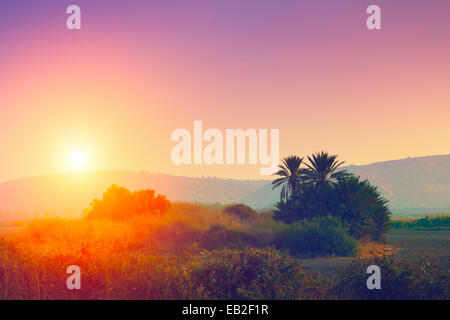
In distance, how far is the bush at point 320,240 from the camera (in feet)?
90.0

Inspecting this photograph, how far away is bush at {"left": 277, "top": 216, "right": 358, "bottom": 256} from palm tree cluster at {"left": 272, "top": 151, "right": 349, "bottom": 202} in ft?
23.7

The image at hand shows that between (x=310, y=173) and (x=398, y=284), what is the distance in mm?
25752

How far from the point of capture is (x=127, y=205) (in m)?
45.0

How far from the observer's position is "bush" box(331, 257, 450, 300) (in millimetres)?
11641

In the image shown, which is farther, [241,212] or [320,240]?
[241,212]

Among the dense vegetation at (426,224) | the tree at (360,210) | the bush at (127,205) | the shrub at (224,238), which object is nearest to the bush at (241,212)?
the bush at (127,205)

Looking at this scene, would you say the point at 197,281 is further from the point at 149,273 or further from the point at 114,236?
the point at 114,236

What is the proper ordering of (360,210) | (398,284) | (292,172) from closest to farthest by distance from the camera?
1. (398,284)
2. (360,210)
3. (292,172)

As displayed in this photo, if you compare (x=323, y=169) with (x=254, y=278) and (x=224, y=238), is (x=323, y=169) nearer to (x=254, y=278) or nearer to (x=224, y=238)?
(x=224, y=238)

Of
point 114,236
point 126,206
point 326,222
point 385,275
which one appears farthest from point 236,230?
point 385,275

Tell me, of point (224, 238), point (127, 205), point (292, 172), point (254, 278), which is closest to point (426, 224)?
point (292, 172)

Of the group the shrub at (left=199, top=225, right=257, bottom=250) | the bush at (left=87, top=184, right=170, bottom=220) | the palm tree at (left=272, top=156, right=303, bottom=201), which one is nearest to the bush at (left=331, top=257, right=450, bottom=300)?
the shrub at (left=199, top=225, right=257, bottom=250)

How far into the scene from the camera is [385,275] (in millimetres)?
12477
